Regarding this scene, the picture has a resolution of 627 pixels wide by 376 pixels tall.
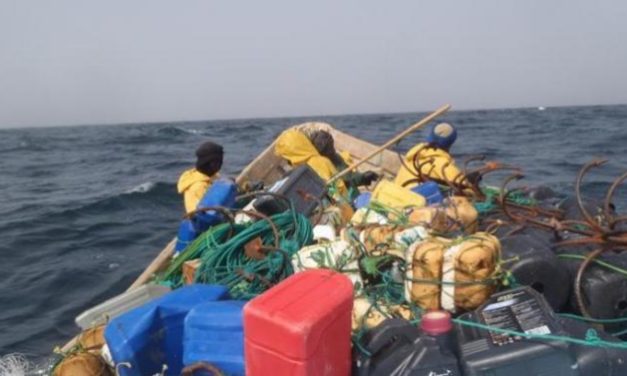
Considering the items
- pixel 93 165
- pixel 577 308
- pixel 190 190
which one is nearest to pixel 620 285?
pixel 577 308

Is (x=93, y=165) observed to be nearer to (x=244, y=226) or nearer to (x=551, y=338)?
(x=244, y=226)

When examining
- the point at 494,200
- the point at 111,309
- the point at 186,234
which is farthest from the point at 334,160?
the point at 111,309

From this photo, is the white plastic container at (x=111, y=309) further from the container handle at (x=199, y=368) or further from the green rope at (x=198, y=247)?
the container handle at (x=199, y=368)

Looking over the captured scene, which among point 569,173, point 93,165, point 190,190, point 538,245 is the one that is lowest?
point 93,165

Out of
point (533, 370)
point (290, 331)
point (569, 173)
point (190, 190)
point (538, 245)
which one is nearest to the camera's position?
point (290, 331)

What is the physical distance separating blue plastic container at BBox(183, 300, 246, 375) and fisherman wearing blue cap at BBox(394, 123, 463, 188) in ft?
10.8

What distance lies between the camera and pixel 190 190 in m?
6.39

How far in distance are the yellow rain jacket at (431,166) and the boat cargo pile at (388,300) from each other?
31.0 inches

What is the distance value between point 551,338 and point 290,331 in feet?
4.08

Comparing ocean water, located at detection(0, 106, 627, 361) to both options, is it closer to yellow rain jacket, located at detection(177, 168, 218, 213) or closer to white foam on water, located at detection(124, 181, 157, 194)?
white foam on water, located at detection(124, 181, 157, 194)

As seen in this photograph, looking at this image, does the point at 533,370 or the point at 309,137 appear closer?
the point at 533,370

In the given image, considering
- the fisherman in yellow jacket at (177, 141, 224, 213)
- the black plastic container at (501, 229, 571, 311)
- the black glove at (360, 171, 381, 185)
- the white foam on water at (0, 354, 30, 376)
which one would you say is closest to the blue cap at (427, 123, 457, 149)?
the black glove at (360, 171, 381, 185)

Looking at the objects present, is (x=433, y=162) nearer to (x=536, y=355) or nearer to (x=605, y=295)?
(x=605, y=295)

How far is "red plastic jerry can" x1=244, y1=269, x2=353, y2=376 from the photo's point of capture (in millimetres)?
2348
